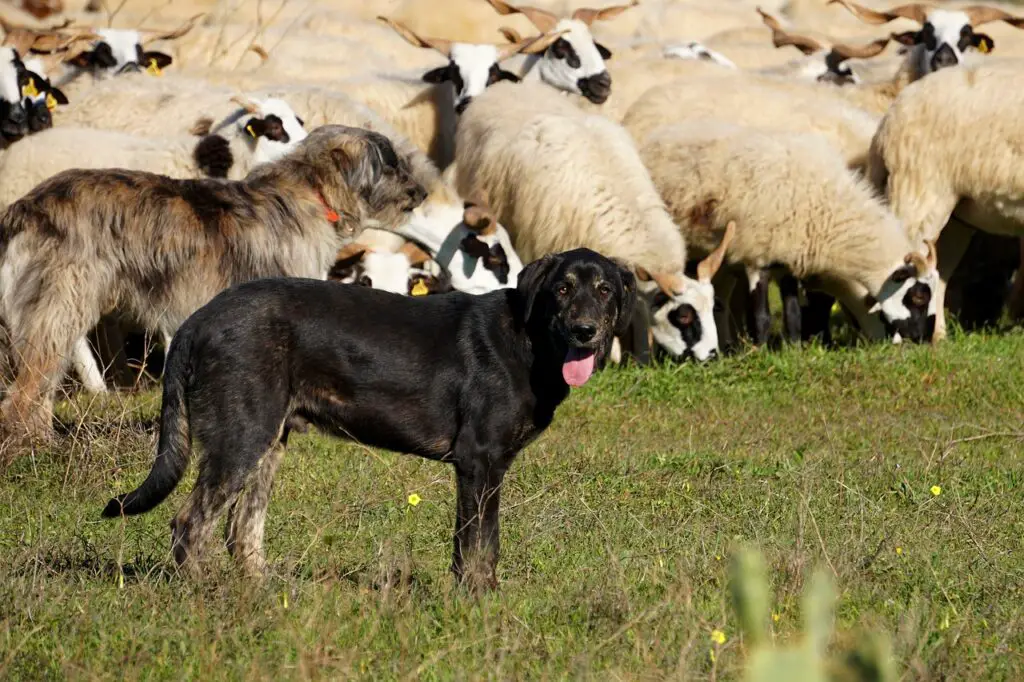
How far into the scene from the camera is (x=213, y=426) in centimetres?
510

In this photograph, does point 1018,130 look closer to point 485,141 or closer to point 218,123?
point 485,141

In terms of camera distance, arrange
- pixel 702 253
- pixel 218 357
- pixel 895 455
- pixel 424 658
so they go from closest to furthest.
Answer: pixel 424 658
pixel 218 357
pixel 895 455
pixel 702 253

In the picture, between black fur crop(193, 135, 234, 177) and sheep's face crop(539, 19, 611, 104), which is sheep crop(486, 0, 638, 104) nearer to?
sheep's face crop(539, 19, 611, 104)

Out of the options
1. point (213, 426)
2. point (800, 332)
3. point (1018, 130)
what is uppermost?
point (213, 426)

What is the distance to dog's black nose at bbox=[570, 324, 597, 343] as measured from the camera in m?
5.11

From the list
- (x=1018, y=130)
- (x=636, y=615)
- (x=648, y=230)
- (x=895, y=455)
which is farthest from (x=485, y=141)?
(x=636, y=615)

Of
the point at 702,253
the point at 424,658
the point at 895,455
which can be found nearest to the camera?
the point at 424,658

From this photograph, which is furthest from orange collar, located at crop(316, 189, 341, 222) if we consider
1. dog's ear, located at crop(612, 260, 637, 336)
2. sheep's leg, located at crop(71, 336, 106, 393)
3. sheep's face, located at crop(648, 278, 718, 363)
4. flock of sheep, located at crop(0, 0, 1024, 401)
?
sheep's face, located at crop(648, 278, 718, 363)

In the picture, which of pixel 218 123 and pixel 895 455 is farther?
pixel 218 123

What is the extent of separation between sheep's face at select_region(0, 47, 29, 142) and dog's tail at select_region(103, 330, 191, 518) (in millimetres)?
7605

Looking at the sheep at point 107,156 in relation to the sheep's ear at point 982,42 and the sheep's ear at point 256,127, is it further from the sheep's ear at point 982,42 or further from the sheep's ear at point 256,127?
the sheep's ear at point 982,42

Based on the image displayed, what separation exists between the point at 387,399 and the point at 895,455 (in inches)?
143

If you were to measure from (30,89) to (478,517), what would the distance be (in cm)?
874

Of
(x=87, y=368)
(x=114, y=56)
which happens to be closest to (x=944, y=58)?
(x=114, y=56)
